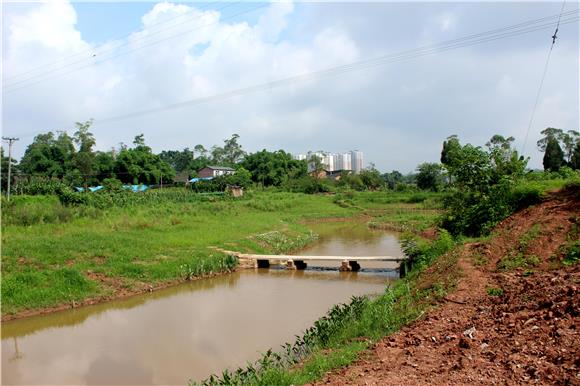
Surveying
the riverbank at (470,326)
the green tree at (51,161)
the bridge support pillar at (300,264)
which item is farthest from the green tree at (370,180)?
the riverbank at (470,326)

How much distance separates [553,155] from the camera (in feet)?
149

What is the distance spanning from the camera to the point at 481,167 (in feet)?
53.7

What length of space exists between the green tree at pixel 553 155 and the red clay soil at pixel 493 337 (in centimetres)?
4039

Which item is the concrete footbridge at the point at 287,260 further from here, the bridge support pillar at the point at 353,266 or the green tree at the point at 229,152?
the green tree at the point at 229,152

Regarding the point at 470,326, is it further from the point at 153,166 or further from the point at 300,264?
the point at 153,166

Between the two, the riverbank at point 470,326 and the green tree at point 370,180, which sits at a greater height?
the green tree at point 370,180

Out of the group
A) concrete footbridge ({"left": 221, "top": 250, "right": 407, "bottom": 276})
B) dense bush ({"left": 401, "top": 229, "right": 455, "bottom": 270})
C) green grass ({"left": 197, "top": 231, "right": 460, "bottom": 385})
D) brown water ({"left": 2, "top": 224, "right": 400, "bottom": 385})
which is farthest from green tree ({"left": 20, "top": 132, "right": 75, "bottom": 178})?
green grass ({"left": 197, "top": 231, "right": 460, "bottom": 385})

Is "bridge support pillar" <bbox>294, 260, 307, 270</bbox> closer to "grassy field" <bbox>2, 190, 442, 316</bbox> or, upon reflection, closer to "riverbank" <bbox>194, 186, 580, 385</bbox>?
"grassy field" <bbox>2, 190, 442, 316</bbox>

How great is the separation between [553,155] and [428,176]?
53.7ft

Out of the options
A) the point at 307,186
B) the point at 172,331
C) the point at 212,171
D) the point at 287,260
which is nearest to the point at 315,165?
the point at 307,186

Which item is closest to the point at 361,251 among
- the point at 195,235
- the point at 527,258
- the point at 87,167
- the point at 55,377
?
the point at 195,235

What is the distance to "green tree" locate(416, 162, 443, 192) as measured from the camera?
58531 mm

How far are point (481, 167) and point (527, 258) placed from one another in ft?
23.1

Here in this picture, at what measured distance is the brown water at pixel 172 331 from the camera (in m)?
9.31
